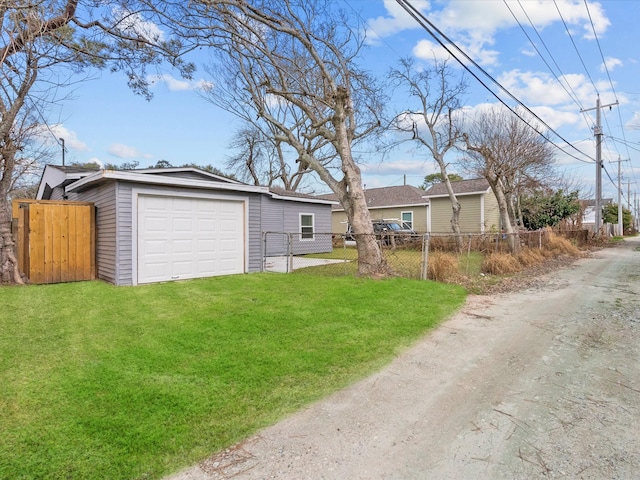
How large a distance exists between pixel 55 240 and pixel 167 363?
6.70 meters

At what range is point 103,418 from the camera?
2.73 m

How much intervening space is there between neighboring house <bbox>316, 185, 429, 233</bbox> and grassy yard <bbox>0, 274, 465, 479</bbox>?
1754 cm

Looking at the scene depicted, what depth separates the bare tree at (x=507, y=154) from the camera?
14.7 metres

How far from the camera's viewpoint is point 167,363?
3830 mm

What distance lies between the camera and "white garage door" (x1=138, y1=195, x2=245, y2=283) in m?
8.64

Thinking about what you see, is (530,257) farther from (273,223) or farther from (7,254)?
(7,254)

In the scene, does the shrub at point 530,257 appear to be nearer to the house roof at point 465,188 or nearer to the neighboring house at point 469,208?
the neighboring house at point 469,208

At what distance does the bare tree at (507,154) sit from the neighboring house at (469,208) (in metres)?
3.90

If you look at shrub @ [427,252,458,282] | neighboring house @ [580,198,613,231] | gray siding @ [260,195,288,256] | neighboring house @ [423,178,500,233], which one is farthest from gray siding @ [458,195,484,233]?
shrub @ [427,252,458,282]

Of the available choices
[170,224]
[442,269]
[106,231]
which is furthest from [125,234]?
[442,269]

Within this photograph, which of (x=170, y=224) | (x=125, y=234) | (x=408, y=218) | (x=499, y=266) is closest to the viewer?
(x=125, y=234)

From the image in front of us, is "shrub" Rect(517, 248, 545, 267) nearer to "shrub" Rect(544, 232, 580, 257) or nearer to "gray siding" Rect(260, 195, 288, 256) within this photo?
"shrub" Rect(544, 232, 580, 257)

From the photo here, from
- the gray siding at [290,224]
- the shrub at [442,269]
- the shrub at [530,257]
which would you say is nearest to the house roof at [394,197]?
the gray siding at [290,224]

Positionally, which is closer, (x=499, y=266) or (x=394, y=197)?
(x=499, y=266)
